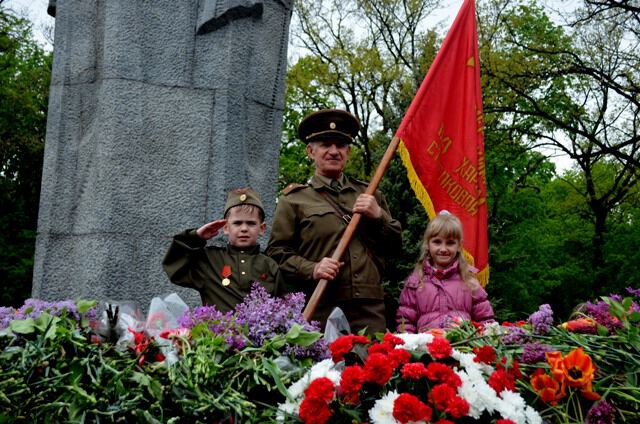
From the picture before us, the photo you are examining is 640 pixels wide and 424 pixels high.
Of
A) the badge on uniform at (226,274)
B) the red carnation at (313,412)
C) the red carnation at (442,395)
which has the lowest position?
the red carnation at (313,412)

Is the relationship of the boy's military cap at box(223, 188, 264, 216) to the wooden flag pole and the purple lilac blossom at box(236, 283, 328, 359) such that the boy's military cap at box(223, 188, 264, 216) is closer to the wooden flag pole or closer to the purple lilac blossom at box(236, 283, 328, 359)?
the wooden flag pole

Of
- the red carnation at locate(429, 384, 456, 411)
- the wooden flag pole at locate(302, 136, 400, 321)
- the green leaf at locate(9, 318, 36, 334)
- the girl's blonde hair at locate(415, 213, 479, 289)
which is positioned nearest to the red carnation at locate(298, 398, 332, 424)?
the red carnation at locate(429, 384, 456, 411)

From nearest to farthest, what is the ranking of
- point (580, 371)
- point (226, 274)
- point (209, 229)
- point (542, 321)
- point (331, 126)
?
point (580, 371)
point (542, 321)
point (209, 229)
point (226, 274)
point (331, 126)

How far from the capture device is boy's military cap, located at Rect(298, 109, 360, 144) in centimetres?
422

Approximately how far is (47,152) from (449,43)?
2648mm

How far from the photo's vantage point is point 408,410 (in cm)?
211

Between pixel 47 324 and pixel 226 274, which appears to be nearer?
pixel 47 324

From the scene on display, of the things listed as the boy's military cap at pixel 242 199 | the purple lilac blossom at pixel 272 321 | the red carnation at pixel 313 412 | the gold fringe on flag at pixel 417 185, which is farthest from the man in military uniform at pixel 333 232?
the red carnation at pixel 313 412

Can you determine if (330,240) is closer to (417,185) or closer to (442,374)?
(417,185)

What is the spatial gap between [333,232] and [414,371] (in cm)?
193

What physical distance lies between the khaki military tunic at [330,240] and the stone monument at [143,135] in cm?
76

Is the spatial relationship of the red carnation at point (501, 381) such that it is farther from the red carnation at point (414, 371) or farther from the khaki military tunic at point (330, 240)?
the khaki military tunic at point (330, 240)

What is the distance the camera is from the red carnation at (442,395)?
2152 millimetres

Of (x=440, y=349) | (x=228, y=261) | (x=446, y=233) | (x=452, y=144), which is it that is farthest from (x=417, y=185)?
(x=440, y=349)
